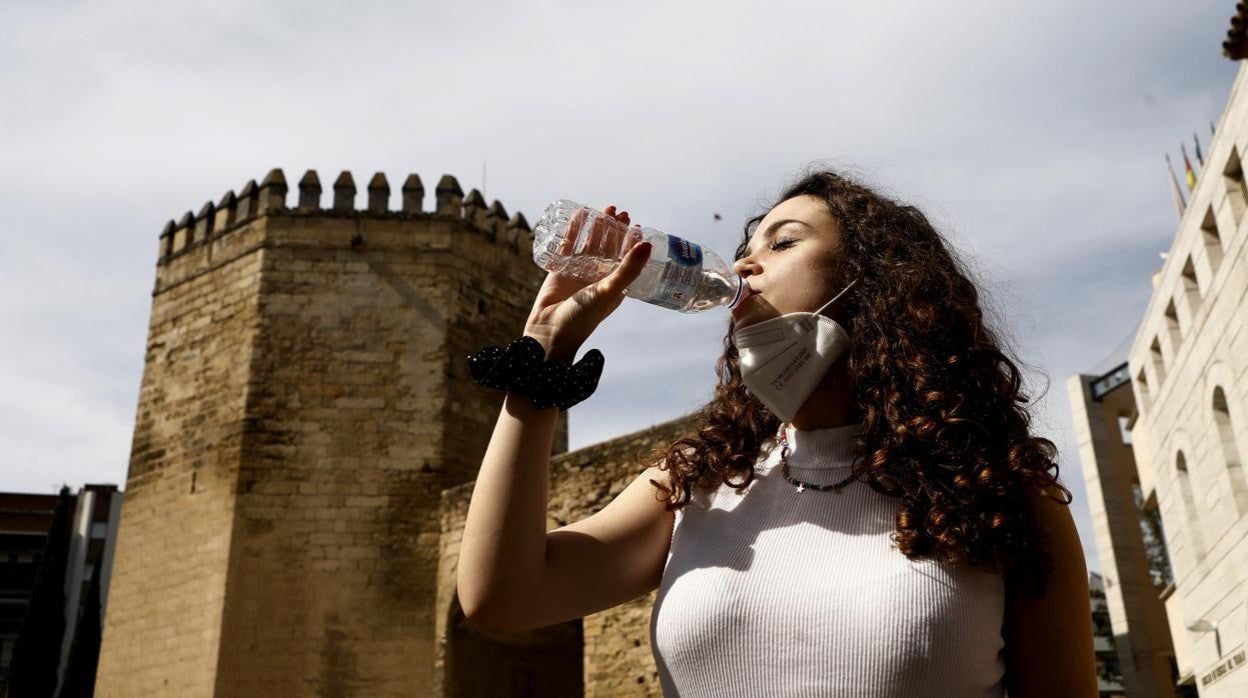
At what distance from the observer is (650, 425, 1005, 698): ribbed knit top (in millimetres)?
1439

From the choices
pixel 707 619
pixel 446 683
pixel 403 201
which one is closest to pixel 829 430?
pixel 707 619

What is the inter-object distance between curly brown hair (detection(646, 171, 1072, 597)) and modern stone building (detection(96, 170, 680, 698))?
832 centimetres

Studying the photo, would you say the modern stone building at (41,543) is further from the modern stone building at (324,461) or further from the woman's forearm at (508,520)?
the woman's forearm at (508,520)

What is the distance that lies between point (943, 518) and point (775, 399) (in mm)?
380

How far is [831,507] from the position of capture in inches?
65.1

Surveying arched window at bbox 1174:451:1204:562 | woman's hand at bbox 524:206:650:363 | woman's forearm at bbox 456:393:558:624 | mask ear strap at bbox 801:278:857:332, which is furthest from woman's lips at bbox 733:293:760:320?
arched window at bbox 1174:451:1204:562

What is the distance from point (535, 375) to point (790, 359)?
0.43 metres

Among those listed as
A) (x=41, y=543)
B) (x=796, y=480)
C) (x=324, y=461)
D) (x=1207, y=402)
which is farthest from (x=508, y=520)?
(x=41, y=543)

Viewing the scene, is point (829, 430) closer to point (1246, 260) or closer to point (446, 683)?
point (446, 683)

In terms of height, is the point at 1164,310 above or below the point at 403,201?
below

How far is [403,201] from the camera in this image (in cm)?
1366

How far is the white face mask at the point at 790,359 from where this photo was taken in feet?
5.81

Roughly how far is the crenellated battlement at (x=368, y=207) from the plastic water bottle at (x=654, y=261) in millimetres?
11612

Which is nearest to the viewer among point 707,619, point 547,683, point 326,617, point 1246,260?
point 707,619
